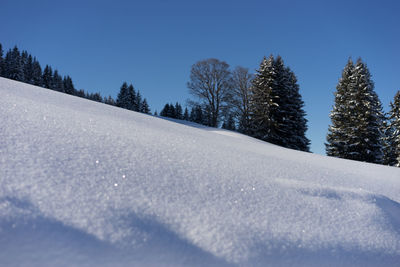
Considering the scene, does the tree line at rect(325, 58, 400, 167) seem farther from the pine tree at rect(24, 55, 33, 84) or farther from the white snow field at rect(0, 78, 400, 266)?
the pine tree at rect(24, 55, 33, 84)

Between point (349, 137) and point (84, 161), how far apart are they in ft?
49.8

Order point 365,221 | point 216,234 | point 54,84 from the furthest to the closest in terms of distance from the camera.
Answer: point 54,84
point 365,221
point 216,234

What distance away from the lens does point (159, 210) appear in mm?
935

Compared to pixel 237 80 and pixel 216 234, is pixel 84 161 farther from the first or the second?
pixel 237 80

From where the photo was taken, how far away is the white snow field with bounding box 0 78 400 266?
0.74m

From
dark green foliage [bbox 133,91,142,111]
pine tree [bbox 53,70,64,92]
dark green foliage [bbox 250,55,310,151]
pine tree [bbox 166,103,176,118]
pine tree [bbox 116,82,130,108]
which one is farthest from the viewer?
pine tree [bbox 53,70,64,92]

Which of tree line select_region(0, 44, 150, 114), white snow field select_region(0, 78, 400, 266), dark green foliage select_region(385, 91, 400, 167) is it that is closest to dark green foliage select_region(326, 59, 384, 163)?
dark green foliage select_region(385, 91, 400, 167)

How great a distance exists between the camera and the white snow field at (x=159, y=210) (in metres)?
0.74

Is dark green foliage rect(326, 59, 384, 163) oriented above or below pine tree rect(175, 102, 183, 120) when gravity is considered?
below

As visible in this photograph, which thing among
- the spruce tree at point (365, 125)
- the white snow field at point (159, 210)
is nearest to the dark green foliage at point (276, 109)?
the spruce tree at point (365, 125)

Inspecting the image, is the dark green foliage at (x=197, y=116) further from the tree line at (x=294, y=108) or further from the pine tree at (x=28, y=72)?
the pine tree at (x=28, y=72)

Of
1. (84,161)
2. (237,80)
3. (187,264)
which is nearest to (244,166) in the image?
(187,264)

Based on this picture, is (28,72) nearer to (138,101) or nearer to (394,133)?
(138,101)

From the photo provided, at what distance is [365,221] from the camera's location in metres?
1.27
